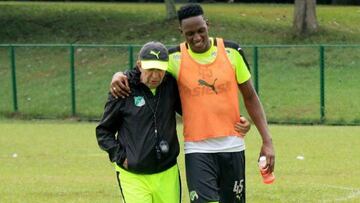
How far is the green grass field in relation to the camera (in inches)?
495

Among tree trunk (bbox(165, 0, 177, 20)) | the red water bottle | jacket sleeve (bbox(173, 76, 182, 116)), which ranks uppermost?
jacket sleeve (bbox(173, 76, 182, 116))

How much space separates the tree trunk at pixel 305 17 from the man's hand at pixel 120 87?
28.9 meters

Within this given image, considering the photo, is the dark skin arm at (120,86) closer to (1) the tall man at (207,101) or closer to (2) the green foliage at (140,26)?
(1) the tall man at (207,101)

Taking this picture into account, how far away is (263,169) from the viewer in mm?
7855

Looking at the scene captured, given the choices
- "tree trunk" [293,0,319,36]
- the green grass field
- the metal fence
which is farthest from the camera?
"tree trunk" [293,0,319,36]

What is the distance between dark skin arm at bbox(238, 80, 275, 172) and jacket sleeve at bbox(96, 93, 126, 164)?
1033 millimetres

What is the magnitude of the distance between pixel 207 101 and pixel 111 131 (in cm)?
81

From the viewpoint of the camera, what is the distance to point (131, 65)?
2791 cm

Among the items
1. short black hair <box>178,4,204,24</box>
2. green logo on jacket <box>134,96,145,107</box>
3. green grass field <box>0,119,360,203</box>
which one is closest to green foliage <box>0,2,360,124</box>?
green grass field <box>0,119,360,203</box>

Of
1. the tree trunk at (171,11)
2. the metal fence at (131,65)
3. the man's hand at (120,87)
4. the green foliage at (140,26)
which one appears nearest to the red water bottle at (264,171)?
the man's hand at (120,87)

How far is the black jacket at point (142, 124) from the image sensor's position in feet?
24.6

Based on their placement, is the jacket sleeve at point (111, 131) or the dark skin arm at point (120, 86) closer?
the dark skin arm at point (120, 86)

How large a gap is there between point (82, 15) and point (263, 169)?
110 feet

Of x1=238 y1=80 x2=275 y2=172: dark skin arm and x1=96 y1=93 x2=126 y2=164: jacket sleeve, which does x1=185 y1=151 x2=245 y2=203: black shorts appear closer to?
x1=238 y1=80 x2=275 y2=172: dark skin arm
